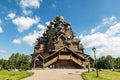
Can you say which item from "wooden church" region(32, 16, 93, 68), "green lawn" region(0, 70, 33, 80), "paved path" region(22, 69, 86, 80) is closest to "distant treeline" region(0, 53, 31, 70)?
"wooden church" region(32, 16, 93, 68)

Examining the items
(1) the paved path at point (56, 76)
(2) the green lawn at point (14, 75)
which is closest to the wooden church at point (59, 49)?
(2) the green lawn at point (14, 75)

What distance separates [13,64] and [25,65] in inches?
359

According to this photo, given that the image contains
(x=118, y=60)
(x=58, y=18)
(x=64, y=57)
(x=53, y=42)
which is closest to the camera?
(x=64, y=57)

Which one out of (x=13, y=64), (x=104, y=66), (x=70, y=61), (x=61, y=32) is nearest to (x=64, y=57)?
(x=70, y=61)

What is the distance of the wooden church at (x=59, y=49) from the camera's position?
41.6m

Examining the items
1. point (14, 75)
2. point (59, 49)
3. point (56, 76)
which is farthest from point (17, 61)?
point (56, 76)

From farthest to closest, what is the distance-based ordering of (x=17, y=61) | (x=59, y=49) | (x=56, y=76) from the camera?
1. (x=17, y=61)
2. (x=59, y=49)
3. (x=56, y=76)

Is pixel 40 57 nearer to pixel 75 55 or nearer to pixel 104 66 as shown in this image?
pixel 75 55

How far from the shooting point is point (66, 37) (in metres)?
47.0

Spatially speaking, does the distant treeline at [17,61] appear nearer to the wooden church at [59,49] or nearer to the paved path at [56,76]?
the wooden church at [59,49]

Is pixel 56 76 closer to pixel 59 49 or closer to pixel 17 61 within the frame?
pixel 59 49

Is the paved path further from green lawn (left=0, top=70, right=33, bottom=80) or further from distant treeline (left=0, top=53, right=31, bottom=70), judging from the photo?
distant treeline (left=0, top=53, right=31, bottom=70)

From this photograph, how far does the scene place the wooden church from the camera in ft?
137

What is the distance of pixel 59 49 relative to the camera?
1647 inches
